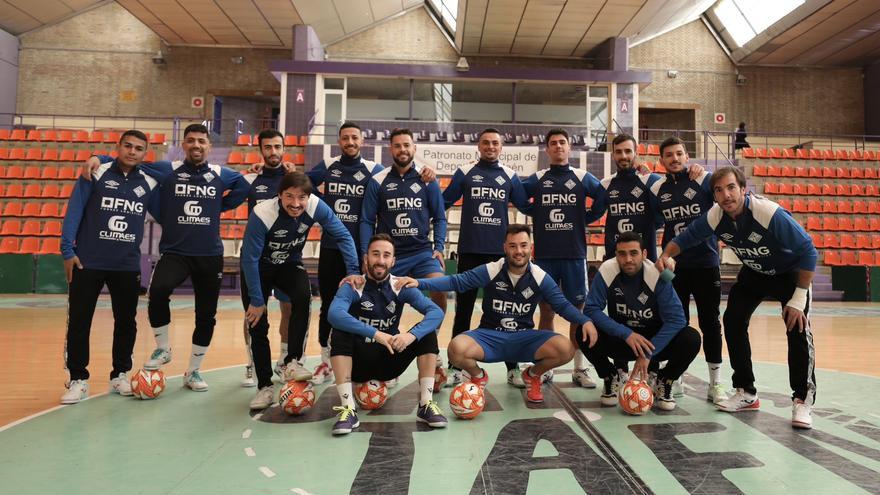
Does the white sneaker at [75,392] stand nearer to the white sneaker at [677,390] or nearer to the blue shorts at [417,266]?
the blue shorts at [417,266]

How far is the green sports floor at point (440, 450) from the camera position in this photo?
2508mm

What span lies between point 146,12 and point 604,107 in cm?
1496

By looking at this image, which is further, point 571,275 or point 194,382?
point 571,275

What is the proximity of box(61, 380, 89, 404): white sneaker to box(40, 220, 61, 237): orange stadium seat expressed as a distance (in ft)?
37.8

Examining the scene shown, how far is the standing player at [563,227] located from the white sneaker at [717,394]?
92 centimetres

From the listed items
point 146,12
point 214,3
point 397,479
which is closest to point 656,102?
point 214,3

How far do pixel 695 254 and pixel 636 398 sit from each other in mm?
1289

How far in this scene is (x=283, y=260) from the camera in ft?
13.5

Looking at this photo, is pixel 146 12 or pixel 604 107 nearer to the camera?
pixel 146 12

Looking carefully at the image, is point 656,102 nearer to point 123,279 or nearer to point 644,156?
point 644,156

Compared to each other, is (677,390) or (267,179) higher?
(267,179)

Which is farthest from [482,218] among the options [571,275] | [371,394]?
[371,394]

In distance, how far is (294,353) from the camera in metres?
3.93

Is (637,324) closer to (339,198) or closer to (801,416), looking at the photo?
(801,416)
